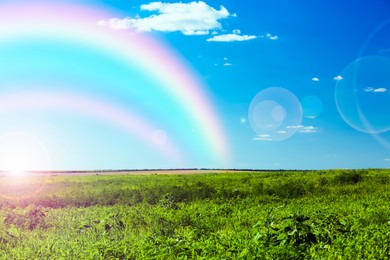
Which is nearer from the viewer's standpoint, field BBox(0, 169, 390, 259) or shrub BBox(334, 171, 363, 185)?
field BBox(0, 169, 390, 259)

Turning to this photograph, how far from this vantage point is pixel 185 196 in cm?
2647

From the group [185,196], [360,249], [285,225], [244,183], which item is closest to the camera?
[360,249]

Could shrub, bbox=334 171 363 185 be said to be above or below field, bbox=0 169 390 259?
above

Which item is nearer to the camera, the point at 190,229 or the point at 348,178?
the point at 190,229

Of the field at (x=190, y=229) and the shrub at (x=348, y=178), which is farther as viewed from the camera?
the shrub at (x=348, y=178)

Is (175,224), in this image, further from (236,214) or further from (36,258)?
(36,258)

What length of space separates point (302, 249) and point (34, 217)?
38.0ft

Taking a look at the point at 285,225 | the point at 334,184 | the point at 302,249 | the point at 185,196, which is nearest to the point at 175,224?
the point at 285,225

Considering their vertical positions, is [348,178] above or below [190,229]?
above

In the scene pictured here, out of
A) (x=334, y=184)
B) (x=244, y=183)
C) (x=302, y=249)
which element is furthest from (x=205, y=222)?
(x=334, y=184)

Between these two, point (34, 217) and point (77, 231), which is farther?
point (34, 217)

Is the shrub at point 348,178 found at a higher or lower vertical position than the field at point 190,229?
higher

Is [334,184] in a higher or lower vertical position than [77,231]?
higher

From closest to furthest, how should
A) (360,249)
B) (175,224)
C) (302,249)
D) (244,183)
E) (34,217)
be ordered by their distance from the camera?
(360,249) → (302,249) → (175,224) → (34,217) → (244,183)
